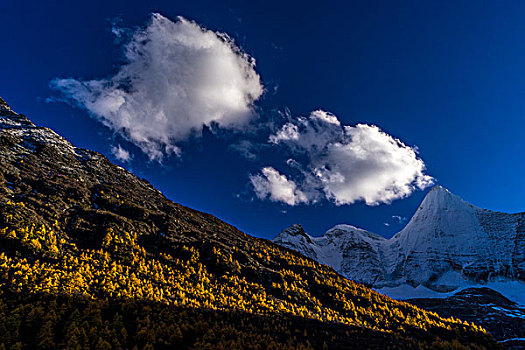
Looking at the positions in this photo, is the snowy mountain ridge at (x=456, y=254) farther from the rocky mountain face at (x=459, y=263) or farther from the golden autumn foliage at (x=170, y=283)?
the golden autumn foliage at (x=170, y=283)

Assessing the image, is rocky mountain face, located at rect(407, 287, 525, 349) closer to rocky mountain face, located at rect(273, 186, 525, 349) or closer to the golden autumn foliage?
rocky mountain face, located at rect(273, 186, 525, 349)

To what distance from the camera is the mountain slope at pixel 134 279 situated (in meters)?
19.3

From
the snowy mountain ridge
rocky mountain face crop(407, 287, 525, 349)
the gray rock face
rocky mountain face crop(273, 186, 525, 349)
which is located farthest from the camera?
the gray rock face

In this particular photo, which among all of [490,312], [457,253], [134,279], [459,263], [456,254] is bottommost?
[134,279]

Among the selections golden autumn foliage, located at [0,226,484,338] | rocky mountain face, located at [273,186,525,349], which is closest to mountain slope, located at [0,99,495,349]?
golden autumn foliage, located at [0,226,484,338]

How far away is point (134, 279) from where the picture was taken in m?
28.9

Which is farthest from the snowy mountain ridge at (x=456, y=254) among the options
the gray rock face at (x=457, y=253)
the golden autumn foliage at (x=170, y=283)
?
the golden autumn foliage at (x=170, y=283)

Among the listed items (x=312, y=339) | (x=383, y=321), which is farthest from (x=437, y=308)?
(x=312, y=339)

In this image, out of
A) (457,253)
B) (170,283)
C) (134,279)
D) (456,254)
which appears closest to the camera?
(134,279)

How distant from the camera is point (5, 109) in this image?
5522 cm

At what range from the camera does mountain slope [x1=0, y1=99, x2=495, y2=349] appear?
19.3 meters

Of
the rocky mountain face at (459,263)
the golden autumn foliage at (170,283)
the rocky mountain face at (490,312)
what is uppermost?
the rocky mountain face at (459,263)

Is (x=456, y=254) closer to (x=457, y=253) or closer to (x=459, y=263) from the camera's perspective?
(x=457, y=253)

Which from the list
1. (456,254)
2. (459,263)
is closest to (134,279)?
(459,263)
